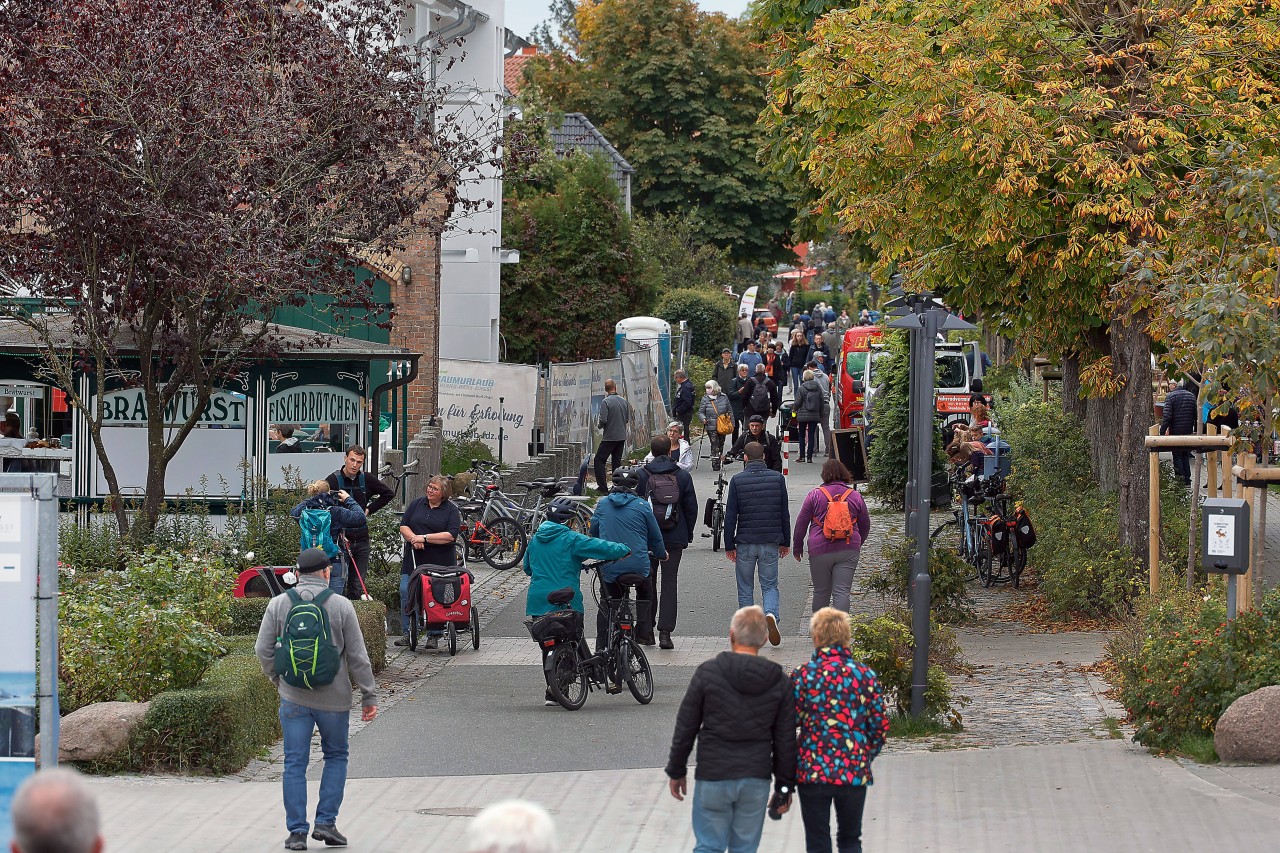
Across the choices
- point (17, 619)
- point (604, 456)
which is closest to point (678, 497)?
point (17, 619)

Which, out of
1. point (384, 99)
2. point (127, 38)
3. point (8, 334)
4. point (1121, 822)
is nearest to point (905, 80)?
point (384, 99)

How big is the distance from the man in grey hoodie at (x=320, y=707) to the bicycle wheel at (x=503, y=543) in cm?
1106

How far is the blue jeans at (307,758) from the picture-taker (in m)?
8.02

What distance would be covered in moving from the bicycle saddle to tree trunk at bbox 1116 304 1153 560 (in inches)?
237

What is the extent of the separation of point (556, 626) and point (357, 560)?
11.5ft

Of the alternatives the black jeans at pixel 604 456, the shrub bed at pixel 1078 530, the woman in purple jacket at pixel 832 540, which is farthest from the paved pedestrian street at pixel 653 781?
the black jeans at pixel 604 456

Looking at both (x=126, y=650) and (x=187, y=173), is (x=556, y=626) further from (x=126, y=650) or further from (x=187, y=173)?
(x=187, y=173)

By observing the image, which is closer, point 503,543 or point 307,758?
point 307,758

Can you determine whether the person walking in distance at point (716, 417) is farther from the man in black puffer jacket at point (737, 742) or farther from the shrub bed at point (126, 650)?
the man in black puffer jacket at point (737, 742)

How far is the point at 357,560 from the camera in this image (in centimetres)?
1470

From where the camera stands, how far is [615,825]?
8.61 meters

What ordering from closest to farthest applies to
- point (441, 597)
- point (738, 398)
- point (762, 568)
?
point (441, 597), point (762, 568), point (738, 398)

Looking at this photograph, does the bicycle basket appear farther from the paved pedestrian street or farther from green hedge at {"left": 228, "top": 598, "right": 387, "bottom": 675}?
green hedge at {"left": 228, "top": 598, "right": 387, "bottom": 675}

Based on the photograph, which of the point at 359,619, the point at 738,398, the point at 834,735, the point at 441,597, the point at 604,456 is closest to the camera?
the point at 834,735
